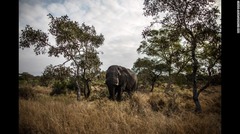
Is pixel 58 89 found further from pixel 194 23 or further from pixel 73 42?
pixel 194 23

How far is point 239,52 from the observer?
2590mm

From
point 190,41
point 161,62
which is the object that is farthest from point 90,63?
point 161,62

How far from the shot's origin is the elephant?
14.4m

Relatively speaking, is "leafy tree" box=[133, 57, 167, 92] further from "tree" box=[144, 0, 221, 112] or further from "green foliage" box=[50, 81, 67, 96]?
"tree" box=[144, 0, 221, 112]

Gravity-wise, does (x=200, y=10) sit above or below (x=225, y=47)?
above

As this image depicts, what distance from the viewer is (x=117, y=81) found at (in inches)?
581

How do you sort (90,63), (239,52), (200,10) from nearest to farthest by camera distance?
(239,52), (200,10), (90,63)

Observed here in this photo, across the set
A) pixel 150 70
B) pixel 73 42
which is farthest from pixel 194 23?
pixel 150 70

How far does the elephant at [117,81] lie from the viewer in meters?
14.4

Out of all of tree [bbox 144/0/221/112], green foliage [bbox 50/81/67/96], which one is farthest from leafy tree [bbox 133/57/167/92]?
tree [bbox 144/0/221/112]

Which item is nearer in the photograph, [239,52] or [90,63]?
[239,52]

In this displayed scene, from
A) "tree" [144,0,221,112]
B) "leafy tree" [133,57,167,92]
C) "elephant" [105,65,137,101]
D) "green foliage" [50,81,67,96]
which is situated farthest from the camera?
"leafy tree" [133,57,167,92]
